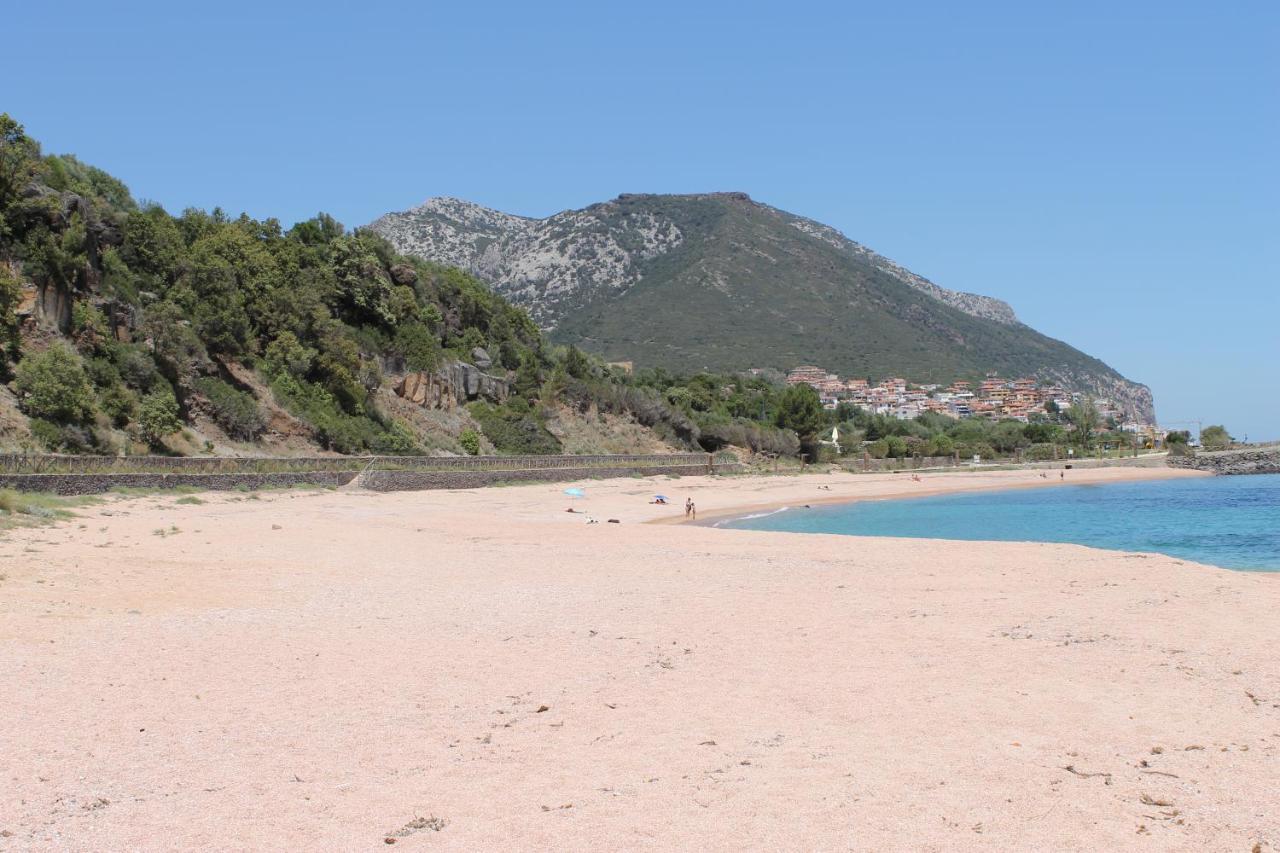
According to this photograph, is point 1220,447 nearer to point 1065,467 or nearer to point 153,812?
point 1065,467

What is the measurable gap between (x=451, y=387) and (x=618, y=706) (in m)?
46.2

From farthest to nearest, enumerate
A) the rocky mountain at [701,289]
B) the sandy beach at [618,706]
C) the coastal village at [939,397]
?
the rocky mountain at [701,289], the coastal village at [939,397], the sandy beach at [618,706]

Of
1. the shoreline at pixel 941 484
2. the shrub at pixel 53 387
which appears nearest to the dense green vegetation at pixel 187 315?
the shrub at pixel 53 387

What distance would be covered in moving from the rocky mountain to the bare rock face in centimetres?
7511

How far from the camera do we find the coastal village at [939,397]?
141 m

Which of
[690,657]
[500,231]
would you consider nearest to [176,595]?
[690,657]

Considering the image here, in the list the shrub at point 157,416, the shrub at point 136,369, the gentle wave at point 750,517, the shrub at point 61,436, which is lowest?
the gentle wave at point 750,517

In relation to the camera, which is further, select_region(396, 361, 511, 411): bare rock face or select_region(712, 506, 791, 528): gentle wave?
select_region(396, 361, 511, 411): bare rock face

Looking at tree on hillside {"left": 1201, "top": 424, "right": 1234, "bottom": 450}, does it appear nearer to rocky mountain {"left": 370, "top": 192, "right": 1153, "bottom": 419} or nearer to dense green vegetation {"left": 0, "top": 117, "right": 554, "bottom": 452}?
rocky mountain {"left": 370, "top": 192, "right": 1153, "bottom": 419}

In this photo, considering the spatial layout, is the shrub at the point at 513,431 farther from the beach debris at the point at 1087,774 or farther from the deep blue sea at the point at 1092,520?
the beach debris at the point at 1087,774

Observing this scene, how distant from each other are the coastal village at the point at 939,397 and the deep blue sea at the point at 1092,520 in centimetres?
7782

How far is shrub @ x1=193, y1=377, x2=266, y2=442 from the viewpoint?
3666cm

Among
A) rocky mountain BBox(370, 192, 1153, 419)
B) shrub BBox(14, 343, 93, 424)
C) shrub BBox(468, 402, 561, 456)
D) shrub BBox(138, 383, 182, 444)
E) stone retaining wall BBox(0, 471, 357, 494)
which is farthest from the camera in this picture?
rocky mountain BBox(370, 192, 1153, 419)

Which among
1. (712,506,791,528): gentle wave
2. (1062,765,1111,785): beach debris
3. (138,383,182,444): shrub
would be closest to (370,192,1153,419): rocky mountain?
(712,506,791,528): gentle wave
